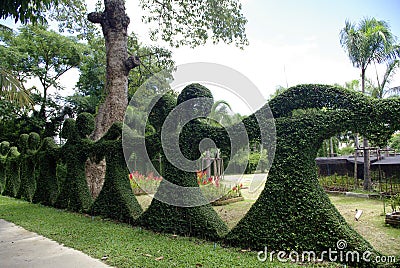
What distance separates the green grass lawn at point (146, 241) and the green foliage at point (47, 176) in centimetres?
163

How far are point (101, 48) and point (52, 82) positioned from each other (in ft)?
35.0

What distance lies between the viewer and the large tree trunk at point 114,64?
9555 millimetres

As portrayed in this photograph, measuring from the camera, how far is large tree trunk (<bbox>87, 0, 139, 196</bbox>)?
9555 millimetres

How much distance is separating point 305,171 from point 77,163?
616cm

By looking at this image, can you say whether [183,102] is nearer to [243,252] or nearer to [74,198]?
[243,252]

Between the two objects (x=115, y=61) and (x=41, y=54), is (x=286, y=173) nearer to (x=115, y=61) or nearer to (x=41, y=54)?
(x=115, y=61)

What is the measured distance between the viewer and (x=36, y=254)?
4.50 meters

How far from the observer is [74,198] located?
26.8 feet

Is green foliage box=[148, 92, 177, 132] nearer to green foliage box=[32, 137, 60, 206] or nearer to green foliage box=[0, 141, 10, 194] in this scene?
green foliage box=[32, 137, 60, 206]

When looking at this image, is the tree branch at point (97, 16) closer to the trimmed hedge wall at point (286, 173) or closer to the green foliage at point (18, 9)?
the green foliage at point (18, 9)

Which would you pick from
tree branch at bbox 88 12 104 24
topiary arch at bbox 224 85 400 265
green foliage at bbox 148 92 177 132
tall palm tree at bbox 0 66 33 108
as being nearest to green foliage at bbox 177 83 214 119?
green foliage at bbox 148 92 177 132

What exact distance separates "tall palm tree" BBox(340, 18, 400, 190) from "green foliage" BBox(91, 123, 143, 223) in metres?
10.9

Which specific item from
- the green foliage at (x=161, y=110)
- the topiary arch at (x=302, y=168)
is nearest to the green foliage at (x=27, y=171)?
the green foliage at (x=161, y=110)

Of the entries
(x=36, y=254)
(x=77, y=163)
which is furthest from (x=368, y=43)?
(x=36, y=254)
